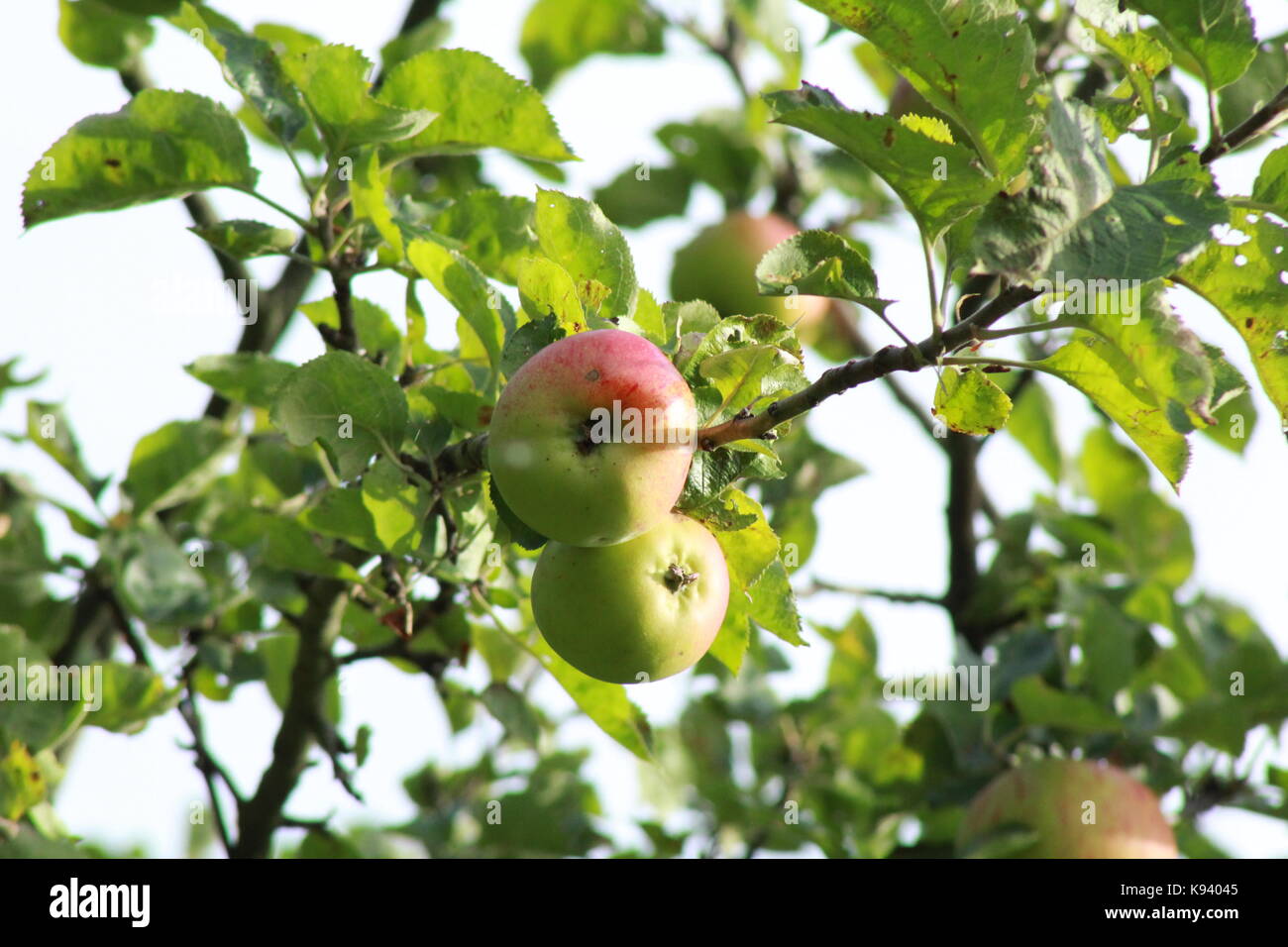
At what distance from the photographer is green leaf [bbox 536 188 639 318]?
138cm

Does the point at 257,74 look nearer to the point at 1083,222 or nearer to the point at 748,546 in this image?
the point at 748,546

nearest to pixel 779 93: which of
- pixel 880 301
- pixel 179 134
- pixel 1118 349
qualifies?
pixel 880 301

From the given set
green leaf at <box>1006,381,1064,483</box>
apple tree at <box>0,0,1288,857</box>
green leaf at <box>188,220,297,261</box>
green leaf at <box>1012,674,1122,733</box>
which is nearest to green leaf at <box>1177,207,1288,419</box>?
apple tree at <box>0,0,1288,857</box>

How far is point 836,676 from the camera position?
125 inches

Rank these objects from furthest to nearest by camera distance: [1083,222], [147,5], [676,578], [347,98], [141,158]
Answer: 1. [147,5]
2. [141,158]
3. [347,98]
4. [676,578]
5. [1083,222]

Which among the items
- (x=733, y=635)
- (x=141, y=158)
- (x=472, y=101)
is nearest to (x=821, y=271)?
(x=733, y=635)

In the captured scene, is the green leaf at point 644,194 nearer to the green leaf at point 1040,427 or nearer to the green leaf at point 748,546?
the green leaf at point 1040,427

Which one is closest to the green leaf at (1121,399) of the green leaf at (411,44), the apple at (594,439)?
the apple at (594,439)

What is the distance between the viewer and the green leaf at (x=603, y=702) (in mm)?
1627

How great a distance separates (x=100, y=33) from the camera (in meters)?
2.46

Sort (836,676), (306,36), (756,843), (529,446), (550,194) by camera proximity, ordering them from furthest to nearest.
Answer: (836,676) → (756,843) → (306,36) → (550,194) → (529,446)

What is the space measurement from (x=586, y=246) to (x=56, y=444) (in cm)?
152
